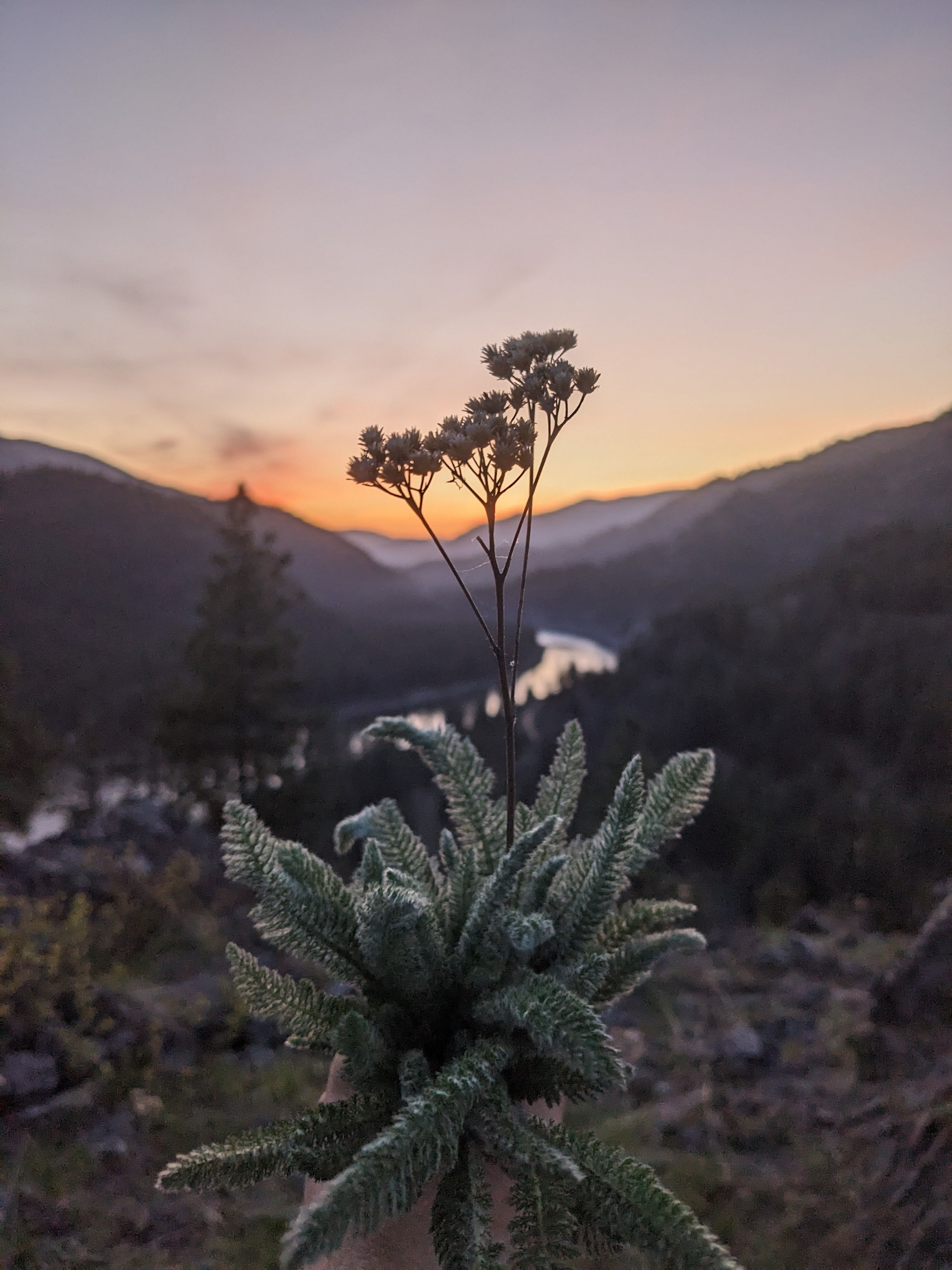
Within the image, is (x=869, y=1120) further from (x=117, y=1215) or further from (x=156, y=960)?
(x=156, y=960)

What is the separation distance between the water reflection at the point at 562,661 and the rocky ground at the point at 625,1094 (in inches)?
66.6

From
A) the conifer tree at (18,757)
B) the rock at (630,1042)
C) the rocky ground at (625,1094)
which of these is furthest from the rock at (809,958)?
the conifer tree at (18,757)

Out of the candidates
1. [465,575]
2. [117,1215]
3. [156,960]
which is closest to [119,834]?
[156,960]

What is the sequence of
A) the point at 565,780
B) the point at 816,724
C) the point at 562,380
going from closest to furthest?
the point at 562,380
the point at 565,780
the point at 816,724

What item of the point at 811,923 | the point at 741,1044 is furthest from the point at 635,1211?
the point at 811,923

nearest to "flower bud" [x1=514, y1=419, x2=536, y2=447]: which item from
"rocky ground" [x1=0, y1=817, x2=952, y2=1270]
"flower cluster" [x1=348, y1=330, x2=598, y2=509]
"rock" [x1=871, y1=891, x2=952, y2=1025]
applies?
"flower cluster" [x1=348, y1=330, x2=598, y2=509]

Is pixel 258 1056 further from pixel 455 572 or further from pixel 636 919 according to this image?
pixel 455 572

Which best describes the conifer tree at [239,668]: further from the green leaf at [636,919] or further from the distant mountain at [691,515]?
the green leaf at [636,919]

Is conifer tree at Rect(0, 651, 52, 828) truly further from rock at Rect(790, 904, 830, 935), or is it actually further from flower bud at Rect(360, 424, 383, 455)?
rock at Rect(790, 904, 830, 935)

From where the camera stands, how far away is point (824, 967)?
2.44 meters

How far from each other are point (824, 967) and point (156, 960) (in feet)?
7.87

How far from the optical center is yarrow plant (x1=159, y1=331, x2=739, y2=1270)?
0.57m

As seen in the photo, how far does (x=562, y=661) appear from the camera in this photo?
4.23 meters

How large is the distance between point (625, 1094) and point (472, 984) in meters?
1.48
